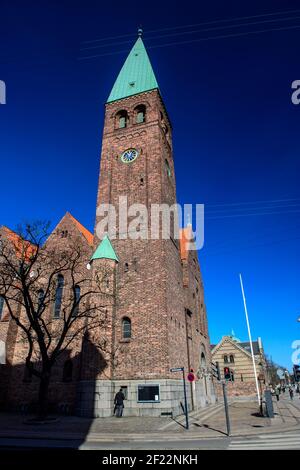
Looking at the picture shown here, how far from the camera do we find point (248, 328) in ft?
90.4

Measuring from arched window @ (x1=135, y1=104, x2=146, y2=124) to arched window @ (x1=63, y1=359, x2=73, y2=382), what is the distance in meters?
20.8

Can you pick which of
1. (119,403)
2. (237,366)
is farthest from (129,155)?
(237,366)

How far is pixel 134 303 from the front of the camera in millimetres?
21859

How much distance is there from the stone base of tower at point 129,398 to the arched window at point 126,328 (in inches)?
107

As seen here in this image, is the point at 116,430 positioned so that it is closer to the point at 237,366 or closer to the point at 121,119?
the point at 121,119

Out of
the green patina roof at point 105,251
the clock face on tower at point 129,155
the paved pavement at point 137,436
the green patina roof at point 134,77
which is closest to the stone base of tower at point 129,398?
the paved pavement at point 137,436

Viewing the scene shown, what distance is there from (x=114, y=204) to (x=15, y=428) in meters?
16.4

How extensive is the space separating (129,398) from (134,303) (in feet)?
18.1

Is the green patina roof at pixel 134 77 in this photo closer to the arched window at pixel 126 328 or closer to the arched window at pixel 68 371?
the arched window at pixel 126 328

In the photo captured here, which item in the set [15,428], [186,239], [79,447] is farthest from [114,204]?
[79,447]

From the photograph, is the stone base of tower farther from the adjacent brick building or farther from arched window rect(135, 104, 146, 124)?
the adjacent brick building

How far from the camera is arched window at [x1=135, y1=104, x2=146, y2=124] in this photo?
101 feet

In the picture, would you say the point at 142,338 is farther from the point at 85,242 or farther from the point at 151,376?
the point at 85,242

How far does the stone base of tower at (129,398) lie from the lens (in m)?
18.6
